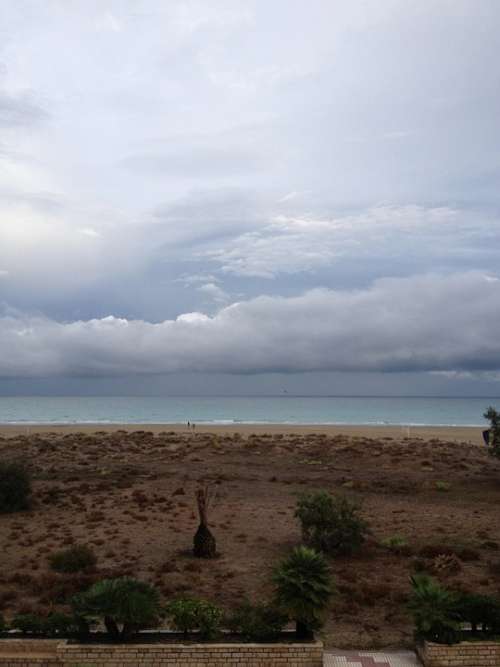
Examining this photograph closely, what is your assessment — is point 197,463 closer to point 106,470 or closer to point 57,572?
point 106,470

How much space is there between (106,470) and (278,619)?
92.9 feet

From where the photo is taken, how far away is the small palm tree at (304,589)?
12.1 m

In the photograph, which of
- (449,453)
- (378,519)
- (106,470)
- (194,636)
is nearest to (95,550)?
(194,636)

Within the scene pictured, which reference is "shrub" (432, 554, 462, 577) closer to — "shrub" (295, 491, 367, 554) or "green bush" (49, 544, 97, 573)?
"shrub" (295, 491, 367, 554)

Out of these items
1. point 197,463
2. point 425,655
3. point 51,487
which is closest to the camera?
point 425,655

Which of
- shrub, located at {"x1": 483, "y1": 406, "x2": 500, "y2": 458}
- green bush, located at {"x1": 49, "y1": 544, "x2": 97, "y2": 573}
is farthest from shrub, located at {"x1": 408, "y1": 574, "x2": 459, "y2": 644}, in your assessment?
shrub, located at {"x1": 483, "y1": 406, "x2": 500, "y2": 458}

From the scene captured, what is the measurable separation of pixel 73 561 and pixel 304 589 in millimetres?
9219

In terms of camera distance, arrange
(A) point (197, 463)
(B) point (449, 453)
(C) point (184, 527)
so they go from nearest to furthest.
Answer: (C) point (184, 527)
(A) point (197, 463)
(B) point (449, 453)

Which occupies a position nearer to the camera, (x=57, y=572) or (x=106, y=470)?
(x=57, y=572)

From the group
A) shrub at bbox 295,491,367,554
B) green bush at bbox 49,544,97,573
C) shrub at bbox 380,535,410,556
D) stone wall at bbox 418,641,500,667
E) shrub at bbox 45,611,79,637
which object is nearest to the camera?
stone wall at bbox 418,641,500,667

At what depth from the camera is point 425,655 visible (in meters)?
11.5

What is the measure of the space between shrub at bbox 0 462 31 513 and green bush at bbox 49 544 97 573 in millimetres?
8698

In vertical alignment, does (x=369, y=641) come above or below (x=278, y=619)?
below

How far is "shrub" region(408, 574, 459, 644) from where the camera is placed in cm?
1171
